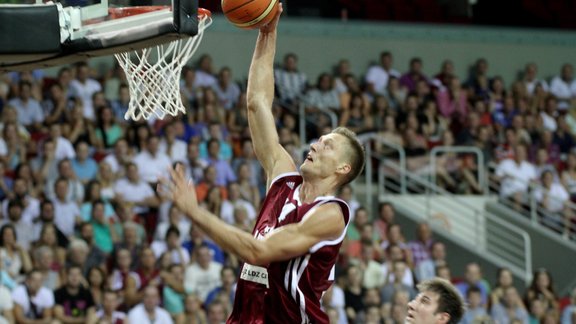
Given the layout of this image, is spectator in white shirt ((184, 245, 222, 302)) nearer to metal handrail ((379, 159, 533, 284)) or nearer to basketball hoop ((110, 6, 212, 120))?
metal handrail ((379, 159, 533, 284))

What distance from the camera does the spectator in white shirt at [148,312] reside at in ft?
32.1

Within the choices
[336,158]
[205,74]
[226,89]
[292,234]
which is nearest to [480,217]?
[226,89]

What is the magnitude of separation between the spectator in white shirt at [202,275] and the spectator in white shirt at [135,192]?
32.6 inches

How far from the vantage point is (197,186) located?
11.4 m

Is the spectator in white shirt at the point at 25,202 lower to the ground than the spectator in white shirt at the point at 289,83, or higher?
lower

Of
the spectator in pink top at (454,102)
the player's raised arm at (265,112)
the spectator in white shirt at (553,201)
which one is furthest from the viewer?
the spectator in pink top at (454,102)

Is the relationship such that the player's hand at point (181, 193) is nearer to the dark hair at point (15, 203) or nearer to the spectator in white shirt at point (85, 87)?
the dark hair at point (15, 203)

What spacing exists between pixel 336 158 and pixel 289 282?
2.00ft

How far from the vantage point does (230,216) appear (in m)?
11.2

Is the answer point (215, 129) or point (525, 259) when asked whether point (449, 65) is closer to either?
point (525, 259)

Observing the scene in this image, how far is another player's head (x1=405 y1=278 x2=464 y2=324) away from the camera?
566 centimetres

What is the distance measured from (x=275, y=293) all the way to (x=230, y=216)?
244 inches

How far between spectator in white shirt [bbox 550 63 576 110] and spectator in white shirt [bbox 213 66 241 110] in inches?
193

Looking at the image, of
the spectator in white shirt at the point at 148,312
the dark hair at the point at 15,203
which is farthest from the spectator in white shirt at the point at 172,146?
the spectator in white shirt at the point at 148,312
